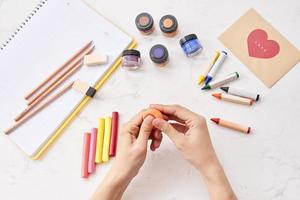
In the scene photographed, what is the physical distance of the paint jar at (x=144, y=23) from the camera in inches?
33.0

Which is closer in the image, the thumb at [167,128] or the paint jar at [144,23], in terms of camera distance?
the thumb at [167,128]

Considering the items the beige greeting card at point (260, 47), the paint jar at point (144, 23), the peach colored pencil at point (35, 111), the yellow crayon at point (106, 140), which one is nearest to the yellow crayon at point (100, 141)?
the yellow crayon at point (106, 140)

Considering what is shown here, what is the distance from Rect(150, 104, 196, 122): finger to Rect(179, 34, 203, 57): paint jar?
0.13 m

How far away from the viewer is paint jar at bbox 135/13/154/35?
33.0 inches

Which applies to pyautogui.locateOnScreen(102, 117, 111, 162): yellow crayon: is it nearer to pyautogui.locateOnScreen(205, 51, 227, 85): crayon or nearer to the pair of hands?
the pair of hands

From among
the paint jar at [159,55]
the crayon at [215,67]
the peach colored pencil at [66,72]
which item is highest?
the peach colored pencil at [66,72]

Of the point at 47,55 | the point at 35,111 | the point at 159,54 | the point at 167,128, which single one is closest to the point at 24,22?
the point at 47,55

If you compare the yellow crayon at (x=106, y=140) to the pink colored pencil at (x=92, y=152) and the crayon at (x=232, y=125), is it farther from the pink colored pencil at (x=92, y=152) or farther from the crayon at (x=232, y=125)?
the crayon at (x=232, y=125)

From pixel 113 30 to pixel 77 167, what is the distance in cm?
31

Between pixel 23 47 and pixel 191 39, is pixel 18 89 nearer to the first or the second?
pixel 23 47

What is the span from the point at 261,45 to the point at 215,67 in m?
0.11

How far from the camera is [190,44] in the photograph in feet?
2.68

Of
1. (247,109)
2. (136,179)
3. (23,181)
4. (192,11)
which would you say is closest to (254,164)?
(247,109)

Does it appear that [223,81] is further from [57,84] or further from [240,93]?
[57,84]
